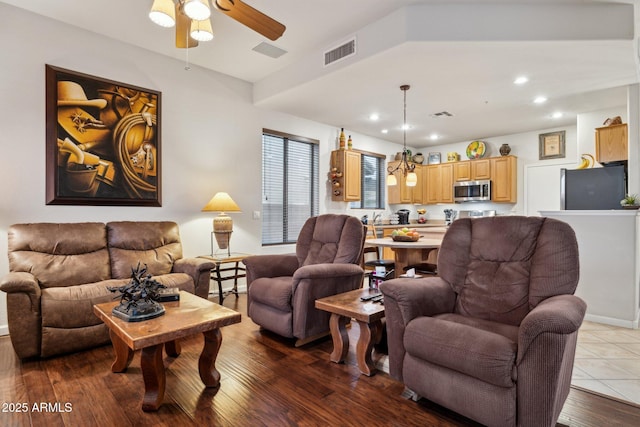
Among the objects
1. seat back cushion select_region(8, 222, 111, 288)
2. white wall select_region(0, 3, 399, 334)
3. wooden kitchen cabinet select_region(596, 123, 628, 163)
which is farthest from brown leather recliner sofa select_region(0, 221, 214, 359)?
wooden kitchen cabinet select_region(596, 123, 628, 163)

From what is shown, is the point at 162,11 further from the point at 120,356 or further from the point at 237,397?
the point at 237,397

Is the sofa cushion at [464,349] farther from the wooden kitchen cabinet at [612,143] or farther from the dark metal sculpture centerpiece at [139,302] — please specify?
the wooden kitchen cabinet at [612,143]

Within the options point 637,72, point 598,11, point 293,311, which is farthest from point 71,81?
point 637,72

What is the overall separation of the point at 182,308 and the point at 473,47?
11.3ft

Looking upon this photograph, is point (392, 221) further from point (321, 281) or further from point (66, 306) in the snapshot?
point (66, 306)

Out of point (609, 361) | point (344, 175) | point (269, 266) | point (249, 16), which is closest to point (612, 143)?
point (609, 361)

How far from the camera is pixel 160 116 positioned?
4066 mm

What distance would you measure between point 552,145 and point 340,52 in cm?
496

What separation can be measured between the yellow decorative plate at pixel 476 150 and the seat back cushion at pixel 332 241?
516 centimetres

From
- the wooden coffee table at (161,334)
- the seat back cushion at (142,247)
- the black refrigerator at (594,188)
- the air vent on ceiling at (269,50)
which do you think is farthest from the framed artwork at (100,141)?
the black refrigerator at (594,188)

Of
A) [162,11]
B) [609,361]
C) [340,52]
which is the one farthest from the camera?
[340,52]

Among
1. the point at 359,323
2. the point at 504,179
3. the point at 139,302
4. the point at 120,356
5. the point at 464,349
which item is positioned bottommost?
the point at 120,356

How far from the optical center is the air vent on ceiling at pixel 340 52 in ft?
11.9

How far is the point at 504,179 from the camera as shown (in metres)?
6.73
